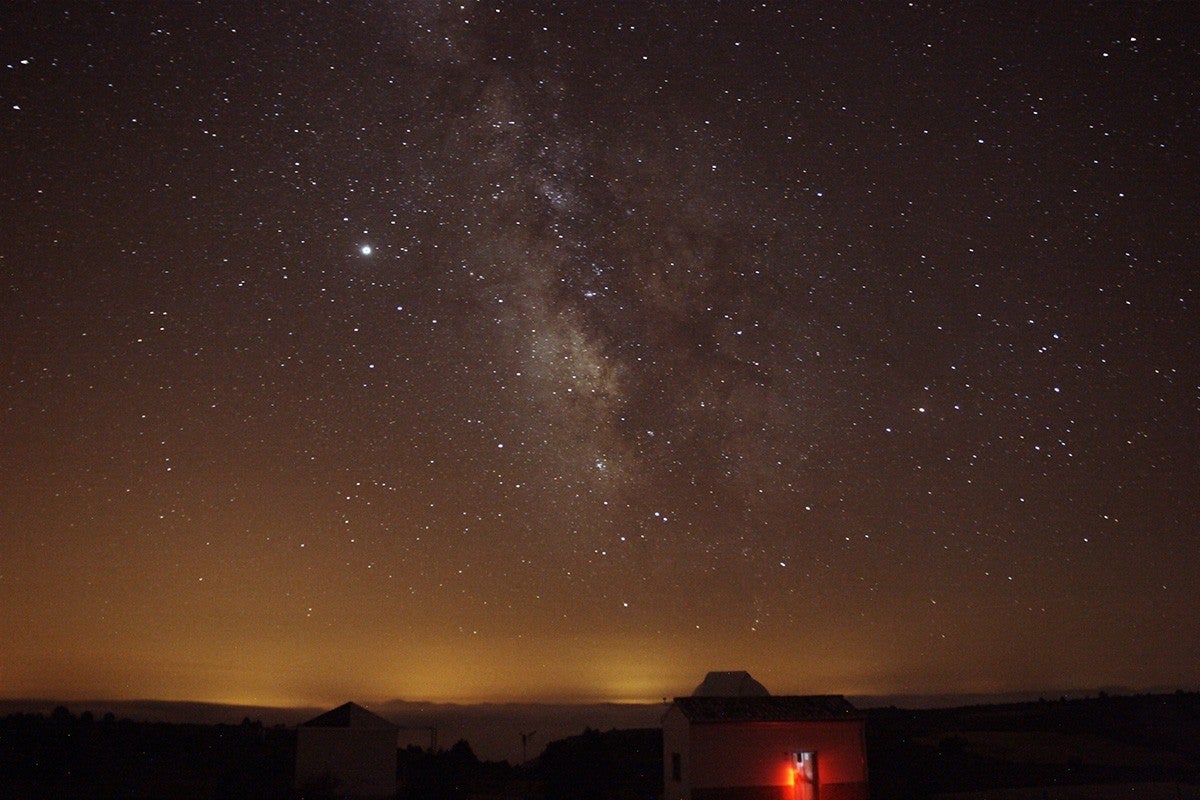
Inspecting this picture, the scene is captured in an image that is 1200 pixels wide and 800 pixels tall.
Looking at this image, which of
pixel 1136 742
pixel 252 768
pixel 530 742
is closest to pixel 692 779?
pixel 252 768

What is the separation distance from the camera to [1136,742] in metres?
44.2

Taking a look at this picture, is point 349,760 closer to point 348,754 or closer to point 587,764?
point 348,754

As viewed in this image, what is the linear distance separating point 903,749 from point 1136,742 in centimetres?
1725

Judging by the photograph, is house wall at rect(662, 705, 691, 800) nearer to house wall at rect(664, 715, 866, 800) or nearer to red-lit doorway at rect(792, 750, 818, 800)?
house wall at rect(664, 715, 866, 800)

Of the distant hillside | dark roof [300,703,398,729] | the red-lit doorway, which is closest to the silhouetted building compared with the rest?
dark roof [300,703,398,729]

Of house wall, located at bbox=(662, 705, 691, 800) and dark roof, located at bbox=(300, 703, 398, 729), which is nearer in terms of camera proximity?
house wall, located at bbox=(662, 705, 691, 800)

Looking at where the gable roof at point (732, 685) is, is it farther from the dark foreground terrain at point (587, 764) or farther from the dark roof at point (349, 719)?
the dark roof at point (349, 719)

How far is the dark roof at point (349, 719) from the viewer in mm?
28469

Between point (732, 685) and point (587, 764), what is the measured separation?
24.5 ft

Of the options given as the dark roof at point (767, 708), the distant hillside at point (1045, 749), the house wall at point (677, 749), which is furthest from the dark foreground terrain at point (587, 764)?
the dark roof at point (767, 708)

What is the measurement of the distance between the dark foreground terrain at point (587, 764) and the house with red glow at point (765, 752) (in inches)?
88.0

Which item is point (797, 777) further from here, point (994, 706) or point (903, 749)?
point (994, 706)

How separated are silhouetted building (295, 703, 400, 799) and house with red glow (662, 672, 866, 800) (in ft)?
31.1

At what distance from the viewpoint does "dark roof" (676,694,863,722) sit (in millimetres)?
23844
